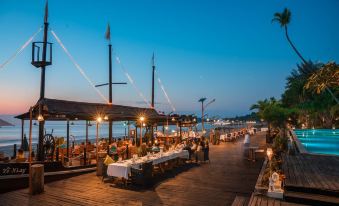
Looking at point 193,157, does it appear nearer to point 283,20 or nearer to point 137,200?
point 137,200

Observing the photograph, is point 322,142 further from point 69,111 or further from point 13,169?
point 13,169

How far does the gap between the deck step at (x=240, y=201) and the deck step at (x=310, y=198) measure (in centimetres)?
115

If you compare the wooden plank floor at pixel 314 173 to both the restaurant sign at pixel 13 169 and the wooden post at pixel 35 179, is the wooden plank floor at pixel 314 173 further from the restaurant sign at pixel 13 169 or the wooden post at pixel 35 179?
the restaurant sign at pixel 13 169

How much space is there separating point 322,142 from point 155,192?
24720 millimetres

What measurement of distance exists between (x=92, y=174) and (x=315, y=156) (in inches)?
451

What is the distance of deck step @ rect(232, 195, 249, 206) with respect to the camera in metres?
7.01

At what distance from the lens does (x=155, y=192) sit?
8414mm

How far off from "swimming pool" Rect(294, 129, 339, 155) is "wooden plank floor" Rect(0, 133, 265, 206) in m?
13.0

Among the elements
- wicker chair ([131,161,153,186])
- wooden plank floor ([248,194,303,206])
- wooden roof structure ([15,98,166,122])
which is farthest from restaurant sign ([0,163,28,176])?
wooden plank floor ([248,194,303,206])

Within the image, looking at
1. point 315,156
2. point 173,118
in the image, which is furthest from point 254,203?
point 173,118

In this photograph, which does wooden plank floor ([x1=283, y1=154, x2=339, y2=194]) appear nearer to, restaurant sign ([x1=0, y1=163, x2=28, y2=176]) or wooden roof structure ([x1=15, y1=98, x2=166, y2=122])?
restaurant sign ([x1=0, y1=163, x2=28, y2=176])

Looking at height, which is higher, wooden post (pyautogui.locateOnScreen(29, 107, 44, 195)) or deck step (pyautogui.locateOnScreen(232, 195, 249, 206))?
wooden post (pyautogui.locateOnScreen(29, 107, 44, 195))

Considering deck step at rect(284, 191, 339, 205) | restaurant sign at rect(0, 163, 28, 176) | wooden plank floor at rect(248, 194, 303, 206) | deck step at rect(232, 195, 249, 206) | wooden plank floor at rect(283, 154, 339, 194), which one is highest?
restaurant sign at rect(0, 163, 28, 176)

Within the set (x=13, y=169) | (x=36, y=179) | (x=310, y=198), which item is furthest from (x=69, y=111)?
(x=310, y=198)
